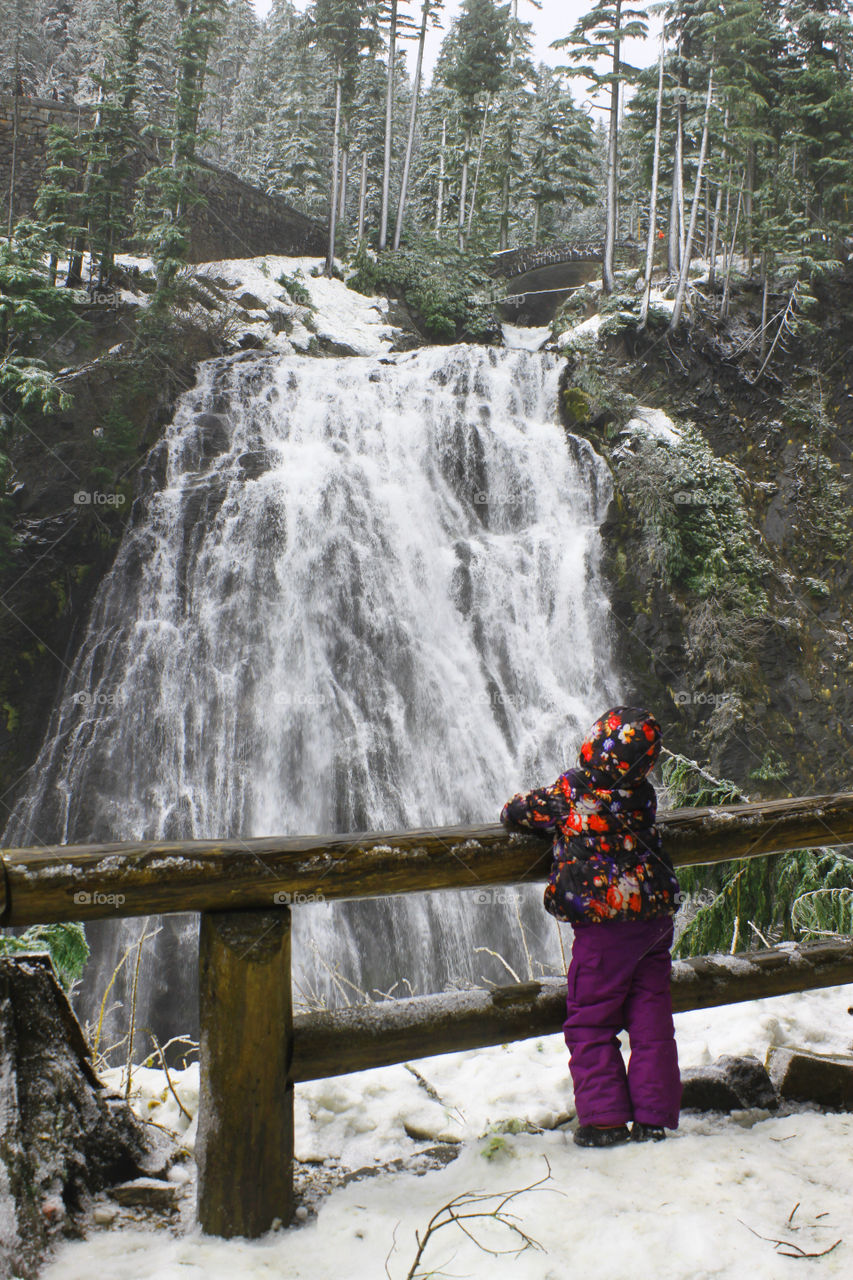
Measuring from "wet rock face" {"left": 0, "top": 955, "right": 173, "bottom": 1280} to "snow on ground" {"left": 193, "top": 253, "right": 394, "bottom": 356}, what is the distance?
18.0 m

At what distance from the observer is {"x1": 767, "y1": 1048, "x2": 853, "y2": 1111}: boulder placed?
265 centimetres

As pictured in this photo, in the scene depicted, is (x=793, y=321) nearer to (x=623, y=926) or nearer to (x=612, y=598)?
(x=612, y=598)

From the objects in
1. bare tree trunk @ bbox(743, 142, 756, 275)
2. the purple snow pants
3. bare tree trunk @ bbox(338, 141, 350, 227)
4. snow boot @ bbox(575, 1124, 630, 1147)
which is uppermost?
bare tree trunk @ bbox(338, 141, 350, 227)

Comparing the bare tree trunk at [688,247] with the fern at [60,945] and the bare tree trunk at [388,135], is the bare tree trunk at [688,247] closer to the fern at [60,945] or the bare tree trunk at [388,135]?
the bare tree trunk at [388,135]

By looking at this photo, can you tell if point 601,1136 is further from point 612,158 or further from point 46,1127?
point 612,158

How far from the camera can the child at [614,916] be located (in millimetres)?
2520

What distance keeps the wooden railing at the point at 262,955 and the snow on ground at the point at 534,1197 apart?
7.6 inches

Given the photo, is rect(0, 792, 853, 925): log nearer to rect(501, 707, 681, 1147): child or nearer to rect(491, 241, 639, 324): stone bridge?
rect(501, 707, 681, 1147): child

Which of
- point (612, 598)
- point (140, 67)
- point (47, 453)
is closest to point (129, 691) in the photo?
point (47, 453)

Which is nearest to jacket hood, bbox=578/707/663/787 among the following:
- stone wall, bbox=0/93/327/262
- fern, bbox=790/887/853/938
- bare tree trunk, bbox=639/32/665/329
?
fern, bbox=790/887/853/938

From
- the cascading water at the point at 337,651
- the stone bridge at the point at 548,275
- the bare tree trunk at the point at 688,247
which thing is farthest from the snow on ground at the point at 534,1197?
the stone bridge at the point at 548,275

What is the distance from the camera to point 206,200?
2030 cm

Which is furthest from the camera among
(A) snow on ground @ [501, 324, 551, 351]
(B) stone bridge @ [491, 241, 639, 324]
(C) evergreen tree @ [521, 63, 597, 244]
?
(C) evergreen tree @ [521, 63, 597, 244]

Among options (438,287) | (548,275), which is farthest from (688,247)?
(548,275)
